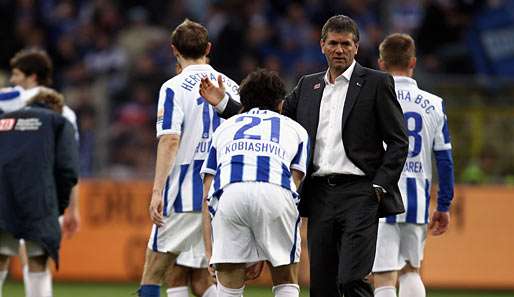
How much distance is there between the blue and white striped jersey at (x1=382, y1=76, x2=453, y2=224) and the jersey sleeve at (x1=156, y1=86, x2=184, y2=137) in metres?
1.74

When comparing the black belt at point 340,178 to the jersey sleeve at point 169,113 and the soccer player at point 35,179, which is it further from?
the soccer player at point 35,179

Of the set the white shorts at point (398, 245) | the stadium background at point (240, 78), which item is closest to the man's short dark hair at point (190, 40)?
the white shorts at point (398, 245)

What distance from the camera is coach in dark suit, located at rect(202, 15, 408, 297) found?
7.77 meters

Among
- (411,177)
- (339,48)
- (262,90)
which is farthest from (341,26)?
(411,177)

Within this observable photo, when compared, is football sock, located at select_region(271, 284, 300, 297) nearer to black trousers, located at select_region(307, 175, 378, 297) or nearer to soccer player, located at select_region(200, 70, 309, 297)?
soccer player, located at select_region(200, 70, 309, 297)

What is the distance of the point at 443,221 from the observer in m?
9.45

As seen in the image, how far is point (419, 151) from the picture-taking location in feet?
30.6

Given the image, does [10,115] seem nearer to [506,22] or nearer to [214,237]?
[214,237]

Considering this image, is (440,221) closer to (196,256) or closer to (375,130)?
(375,130)

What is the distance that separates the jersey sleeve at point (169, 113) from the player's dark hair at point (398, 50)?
5.51 ft

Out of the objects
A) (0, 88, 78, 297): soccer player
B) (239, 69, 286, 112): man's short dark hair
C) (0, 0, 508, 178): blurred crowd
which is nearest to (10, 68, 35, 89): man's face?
(0, 88, 78, 297): soccer player

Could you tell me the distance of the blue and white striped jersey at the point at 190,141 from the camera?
28.5ft

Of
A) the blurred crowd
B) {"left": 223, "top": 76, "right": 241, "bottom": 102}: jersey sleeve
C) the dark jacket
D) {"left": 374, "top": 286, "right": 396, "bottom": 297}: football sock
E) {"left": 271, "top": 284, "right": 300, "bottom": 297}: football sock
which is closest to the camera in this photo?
{"left": 271, "top": 284, "right": 300, "bottom": 297}: football sock

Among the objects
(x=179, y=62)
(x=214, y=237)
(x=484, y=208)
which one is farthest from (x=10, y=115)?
(x=484, y=208)
